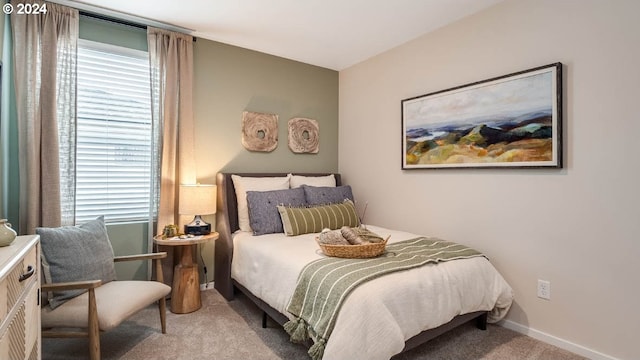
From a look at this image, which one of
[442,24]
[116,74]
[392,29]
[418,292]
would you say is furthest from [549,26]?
[116,74]

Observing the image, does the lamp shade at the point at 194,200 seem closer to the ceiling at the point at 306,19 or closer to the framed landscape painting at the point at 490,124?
the ceiling at the point at 306,19

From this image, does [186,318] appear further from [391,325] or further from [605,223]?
[605,223]

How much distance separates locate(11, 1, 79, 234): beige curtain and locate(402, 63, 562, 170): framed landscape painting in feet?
9.78

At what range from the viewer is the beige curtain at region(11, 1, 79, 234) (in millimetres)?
2383

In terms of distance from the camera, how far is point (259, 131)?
3623 mm

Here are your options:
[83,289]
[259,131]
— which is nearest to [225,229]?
[259,131]

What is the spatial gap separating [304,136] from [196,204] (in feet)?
5.42

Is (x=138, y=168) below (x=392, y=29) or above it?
below

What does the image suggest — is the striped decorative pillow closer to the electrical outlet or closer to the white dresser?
the electrical outlet

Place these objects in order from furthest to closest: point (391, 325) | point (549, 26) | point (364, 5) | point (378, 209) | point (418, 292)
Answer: point (378, 209), point (364, 5), point (549, 26), point (418, 292), point (391, 325)

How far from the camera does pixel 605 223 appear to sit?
2031 mm

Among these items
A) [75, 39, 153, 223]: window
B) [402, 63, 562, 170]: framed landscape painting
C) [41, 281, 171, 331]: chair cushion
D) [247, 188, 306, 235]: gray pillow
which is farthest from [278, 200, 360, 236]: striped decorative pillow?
[75, 39, 153, 223]: window

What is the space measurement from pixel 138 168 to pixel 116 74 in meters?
0.86

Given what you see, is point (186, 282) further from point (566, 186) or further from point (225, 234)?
point (566, 186)
